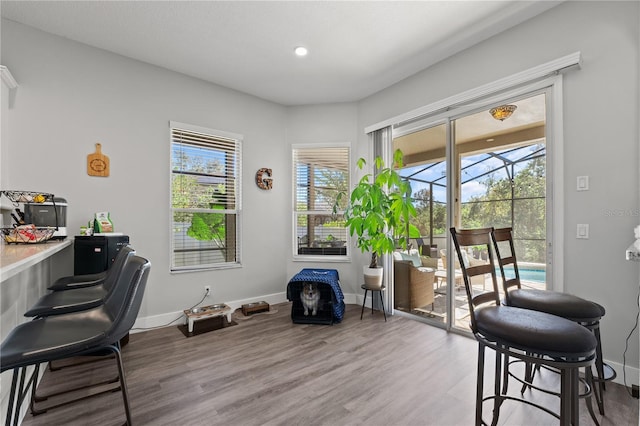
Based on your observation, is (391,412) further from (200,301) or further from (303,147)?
(303,147)

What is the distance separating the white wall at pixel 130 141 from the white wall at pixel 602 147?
3.25 m

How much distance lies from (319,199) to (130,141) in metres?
2.41

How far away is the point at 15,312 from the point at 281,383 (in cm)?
171

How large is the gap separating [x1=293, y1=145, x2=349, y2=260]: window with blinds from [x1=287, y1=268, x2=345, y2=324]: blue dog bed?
2.93 ft

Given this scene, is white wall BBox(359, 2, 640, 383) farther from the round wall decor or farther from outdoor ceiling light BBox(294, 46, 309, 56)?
the round wall decor

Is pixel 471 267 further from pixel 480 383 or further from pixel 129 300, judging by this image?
pixel 129 300

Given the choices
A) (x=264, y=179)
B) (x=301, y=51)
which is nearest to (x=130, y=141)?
(x=264, y=179)

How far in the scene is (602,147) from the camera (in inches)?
82.0

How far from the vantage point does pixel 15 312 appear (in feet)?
5.62

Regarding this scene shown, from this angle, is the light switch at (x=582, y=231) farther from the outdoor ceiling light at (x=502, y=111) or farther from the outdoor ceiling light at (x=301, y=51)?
the outdoor ceiling light at (x=301, y=51)

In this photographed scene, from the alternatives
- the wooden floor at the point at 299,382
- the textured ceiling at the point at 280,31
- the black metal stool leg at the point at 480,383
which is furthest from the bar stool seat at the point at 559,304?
the textured ceiling at the point at 280,31

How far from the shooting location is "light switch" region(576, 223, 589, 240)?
215cm

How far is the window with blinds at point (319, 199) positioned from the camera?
417 cm

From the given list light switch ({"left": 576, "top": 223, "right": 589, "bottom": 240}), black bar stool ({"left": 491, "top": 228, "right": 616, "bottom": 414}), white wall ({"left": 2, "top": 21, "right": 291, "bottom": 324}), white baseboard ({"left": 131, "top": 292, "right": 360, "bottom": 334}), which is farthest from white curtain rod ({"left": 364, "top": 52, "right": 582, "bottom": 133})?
white baseboard ({"left": 131, "top": 292, "right": 360, "bottom": 334})
